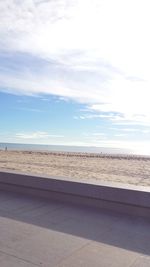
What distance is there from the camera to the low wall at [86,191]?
4883 mm

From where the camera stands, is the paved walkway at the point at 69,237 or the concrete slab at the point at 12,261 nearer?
the concrete slab at the point at 12,261

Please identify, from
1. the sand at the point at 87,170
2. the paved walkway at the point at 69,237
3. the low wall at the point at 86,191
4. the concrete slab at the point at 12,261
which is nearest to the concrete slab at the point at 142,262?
the paved walkway at the point at 69,237

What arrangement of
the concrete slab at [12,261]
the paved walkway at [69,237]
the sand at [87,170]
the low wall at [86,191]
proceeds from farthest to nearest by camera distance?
1. the sand at [87,170]
2. the low wall at [86,191]
3. the paved walkway at [69,237]
4. the concrete slab at [12,261]

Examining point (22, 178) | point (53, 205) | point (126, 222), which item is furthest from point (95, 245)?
point (22, 178)

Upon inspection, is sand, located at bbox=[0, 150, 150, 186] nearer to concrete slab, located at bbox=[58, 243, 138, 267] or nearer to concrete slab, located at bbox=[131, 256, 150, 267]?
concrete slab, located at bbox=[58, 243, 138, 267]

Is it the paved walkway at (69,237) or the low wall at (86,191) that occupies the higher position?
the low wall at (86,191)

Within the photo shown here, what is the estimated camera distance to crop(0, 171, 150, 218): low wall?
488 centimetres

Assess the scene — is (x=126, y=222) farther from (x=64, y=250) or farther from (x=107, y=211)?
(x=64, y=250)

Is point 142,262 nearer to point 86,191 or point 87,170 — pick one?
point 86,191

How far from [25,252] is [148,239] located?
4.82ft

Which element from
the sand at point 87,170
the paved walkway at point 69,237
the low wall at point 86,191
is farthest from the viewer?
the sand at point 87,170

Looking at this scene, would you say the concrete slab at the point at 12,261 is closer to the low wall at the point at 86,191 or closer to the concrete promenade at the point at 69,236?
the concrete promenade at the point at 69,236

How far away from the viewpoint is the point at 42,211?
5188mm

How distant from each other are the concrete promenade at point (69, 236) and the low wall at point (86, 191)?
10 centimetres
